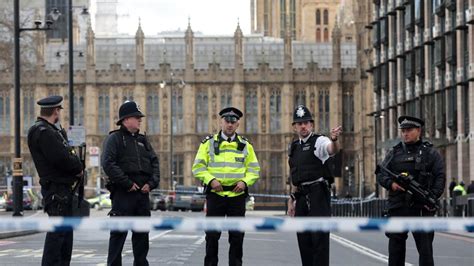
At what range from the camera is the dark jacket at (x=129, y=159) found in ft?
45.0

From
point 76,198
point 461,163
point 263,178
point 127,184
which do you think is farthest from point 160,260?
point 263,178

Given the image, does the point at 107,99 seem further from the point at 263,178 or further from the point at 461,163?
the point at 461,163

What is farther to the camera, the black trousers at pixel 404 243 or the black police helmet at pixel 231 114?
the black police helmet at pixel 231 114

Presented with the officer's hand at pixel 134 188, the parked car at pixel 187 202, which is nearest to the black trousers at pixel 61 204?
the officer's hand at pixel 134 188

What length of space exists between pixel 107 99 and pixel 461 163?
4965 cm

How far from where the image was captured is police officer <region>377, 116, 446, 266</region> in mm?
13516

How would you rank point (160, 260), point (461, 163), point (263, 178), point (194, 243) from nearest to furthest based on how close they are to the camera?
point (160, 260) → point (194, 243) → point (461, 163) → point (263, 178)

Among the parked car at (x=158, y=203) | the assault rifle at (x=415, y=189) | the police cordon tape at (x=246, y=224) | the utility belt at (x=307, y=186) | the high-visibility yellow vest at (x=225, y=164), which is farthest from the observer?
the parked car at (x=158, y=203)

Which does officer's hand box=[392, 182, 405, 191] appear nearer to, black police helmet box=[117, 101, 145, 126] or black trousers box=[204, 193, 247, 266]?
black trousers box=[204, 193, 247, 266]

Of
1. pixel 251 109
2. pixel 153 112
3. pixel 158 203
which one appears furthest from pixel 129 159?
pixel 153 112

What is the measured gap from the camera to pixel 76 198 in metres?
15.2

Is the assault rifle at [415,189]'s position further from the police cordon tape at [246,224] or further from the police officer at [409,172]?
the police cordon tape at [246,224]

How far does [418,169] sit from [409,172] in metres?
0.09

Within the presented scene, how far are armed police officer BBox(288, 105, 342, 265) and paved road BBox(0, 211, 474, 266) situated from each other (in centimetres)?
456
